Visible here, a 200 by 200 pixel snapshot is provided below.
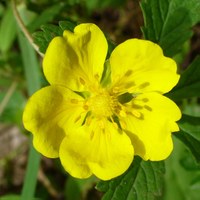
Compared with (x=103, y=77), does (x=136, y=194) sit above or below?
below

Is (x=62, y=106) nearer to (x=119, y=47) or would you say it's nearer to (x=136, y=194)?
(x=119, y=47)

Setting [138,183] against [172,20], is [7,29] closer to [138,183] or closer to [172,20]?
[172,20]

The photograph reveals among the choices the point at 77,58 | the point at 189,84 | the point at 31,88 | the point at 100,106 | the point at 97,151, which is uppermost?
the point at 77,58

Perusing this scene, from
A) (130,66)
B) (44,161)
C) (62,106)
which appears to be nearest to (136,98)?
(130,66)

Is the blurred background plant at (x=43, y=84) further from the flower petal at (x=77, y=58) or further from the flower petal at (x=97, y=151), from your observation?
the flower petal at (x=77, y=58)

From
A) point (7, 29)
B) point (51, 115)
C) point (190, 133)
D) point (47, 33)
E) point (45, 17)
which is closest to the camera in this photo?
point (51, 115)

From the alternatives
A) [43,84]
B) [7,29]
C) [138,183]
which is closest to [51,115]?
[138,183]

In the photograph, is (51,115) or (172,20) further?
(172,20)
